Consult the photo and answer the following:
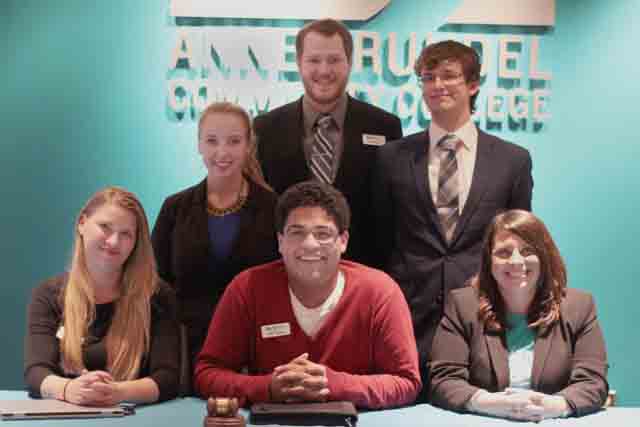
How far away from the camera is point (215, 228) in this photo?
3602 mm

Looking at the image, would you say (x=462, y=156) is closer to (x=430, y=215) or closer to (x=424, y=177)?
(x=424, y=177)

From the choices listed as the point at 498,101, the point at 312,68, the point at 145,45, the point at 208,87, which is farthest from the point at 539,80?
the point at 145,45

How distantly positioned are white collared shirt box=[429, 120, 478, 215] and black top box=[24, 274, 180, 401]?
1193mm

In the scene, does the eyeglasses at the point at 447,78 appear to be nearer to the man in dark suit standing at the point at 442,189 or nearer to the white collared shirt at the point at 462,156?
the man in dark suit standing at the point at 442,189

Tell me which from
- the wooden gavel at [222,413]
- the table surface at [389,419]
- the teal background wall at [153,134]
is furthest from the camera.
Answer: the teal background wall at [153,134]

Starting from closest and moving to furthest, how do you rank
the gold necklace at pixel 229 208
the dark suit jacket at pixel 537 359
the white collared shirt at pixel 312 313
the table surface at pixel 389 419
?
the table surface at pixel 389 419 < the dark suit jacket at pixel 537 359 < the white collared shirt at pixel 312 313 < the gold necklace at pixel 229 208

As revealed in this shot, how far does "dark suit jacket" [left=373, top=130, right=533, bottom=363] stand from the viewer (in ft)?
11.5

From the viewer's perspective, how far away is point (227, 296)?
320cm

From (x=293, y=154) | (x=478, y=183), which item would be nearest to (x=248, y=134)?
(x=293, y=154)

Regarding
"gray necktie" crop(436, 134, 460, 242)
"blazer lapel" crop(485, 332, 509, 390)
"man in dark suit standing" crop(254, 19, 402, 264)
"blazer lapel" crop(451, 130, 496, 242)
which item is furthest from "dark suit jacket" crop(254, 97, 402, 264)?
"blazer lapel" crop(485, 332, 509, 390)

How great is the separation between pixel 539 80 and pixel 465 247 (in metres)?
1.34

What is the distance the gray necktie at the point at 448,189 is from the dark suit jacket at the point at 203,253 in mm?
685

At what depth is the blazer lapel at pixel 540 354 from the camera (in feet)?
10.1

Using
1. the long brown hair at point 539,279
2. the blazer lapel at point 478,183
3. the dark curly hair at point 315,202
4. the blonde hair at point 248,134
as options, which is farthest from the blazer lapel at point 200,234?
the long brown hair at point 539,279
